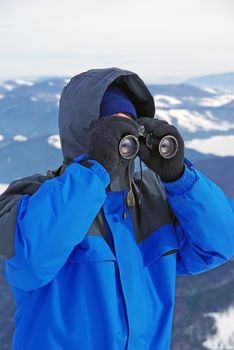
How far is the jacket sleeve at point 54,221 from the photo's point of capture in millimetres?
745

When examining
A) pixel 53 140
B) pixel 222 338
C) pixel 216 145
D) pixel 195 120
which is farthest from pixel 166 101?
pixel 222 338

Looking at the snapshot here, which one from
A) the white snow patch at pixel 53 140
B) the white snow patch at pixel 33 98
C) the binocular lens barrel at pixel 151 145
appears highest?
the binocular lens barrel at pixel 151 145

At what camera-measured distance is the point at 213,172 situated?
11891mm

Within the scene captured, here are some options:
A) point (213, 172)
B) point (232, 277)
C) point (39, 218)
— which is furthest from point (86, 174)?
point (213, 172)

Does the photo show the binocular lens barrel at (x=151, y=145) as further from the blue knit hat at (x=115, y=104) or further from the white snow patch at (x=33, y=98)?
the white snow patch at (x=33, y=98)

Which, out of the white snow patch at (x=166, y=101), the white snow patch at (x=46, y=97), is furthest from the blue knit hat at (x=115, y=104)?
the white snow patch at (x=46, y=97)

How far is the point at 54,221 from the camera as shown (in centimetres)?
75

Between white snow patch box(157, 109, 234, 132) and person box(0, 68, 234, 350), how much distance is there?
10171 mm

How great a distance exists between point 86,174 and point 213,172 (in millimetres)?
11383

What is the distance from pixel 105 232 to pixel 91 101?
0.24 metres

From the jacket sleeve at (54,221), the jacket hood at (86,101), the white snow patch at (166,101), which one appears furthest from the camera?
the white snow patch at (166,101)

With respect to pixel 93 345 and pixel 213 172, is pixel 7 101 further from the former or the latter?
pixel 93 345

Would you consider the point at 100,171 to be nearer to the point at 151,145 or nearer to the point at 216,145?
the point at 151,145

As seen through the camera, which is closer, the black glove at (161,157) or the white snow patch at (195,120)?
the black glove at (161,157)
